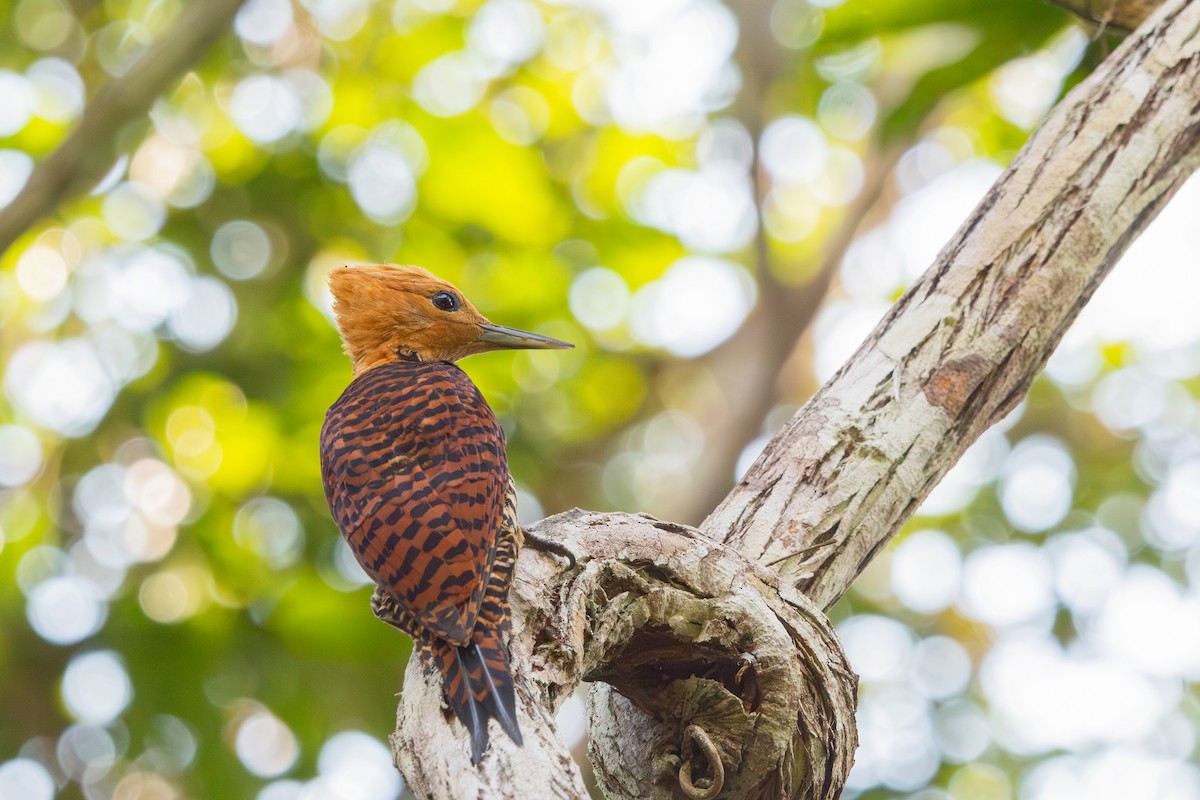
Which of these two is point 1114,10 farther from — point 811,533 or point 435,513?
point 435,513

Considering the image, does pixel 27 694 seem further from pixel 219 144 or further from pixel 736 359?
pixel 736 359

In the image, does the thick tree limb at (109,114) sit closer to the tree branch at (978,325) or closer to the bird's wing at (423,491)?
the bird's wing at (423,491)

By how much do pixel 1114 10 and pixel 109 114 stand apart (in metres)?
3.39

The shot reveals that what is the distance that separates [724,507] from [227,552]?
3855mm

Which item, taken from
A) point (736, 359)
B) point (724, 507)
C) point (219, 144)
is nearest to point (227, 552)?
point (219, 144)

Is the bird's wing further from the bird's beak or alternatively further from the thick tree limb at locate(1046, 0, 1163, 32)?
the thick tree limb at locate(1046, 0, 1163, 32)

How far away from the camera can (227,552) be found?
235 inches

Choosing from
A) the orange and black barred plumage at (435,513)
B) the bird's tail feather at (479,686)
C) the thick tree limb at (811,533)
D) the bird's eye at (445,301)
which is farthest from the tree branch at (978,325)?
the bird's eye at (445,301)

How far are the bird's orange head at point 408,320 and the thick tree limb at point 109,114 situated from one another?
0.89 meters

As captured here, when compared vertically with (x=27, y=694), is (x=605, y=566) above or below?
above

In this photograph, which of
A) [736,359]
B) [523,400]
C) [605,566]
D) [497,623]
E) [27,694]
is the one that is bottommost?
[27,694]

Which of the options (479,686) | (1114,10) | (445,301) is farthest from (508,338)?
(1114,10)

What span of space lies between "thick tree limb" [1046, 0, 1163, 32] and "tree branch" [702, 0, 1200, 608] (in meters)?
0.46

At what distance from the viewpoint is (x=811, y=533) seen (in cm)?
280
